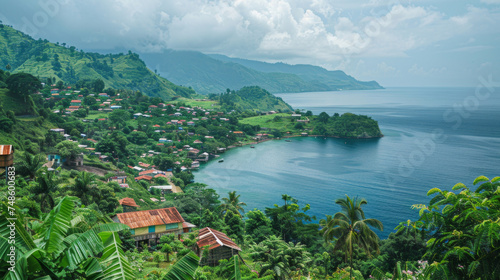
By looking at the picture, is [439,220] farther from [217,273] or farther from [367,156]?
[367,156]

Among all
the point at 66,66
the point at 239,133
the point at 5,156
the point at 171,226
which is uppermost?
the point at 66,66

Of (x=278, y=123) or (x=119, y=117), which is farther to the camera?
(x=278, y=123)

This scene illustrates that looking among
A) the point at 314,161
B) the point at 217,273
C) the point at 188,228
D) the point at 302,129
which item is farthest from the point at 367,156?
the point at 217,273

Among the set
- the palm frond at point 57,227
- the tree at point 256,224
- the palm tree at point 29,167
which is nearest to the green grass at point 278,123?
the tree at point 256,224

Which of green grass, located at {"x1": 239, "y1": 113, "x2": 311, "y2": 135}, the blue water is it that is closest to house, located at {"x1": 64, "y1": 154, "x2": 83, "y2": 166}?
the blue water

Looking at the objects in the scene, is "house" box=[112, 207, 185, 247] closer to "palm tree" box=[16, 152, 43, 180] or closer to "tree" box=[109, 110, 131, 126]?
"palm tree" box=[16, 152, 43, 180]

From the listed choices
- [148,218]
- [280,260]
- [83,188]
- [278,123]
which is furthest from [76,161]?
[278,123]

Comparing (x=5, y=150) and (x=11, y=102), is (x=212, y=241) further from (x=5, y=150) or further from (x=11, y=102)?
(x=11, y=102)
